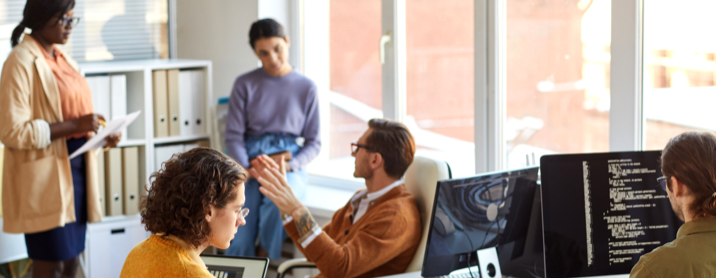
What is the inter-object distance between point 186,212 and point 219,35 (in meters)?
3.10

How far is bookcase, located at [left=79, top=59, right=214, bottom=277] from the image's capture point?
3.43 meters

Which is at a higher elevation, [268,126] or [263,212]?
[268,126]

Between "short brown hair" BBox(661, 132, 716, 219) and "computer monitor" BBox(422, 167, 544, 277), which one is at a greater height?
"short brown hair" BBox(661, 132, 716, 219)

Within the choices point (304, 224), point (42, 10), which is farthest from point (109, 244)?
point (304, 224)

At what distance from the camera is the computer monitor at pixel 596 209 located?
1830mm

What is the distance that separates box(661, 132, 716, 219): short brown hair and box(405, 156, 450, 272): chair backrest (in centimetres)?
90

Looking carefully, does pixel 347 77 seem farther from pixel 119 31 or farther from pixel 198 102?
pixel 119 31

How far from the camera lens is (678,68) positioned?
95.3 inches

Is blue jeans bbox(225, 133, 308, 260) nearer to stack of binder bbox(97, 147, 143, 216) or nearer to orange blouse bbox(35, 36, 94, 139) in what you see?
stack of binder bbox(97, 147, 143, 216)

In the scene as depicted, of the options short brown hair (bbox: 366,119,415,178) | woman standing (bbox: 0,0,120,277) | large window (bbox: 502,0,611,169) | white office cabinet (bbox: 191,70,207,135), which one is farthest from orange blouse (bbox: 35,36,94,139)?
large window (bbox: 502,0,611,169)

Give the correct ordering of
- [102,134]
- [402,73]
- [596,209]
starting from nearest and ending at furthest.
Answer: [596,209] → [102,134] → [402,73]

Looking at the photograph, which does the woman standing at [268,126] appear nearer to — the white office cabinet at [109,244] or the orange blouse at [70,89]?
the white office cabinet at [109,244]

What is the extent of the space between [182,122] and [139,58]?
694 millimetres

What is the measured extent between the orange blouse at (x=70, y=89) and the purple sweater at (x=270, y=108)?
30.0 inches
